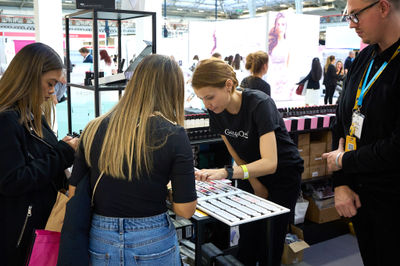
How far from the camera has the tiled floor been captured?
3.29 meters

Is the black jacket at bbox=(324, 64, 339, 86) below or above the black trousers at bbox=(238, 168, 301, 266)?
above

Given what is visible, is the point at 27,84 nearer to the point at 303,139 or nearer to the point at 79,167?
the point at 79,167

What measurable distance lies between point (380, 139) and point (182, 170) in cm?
76

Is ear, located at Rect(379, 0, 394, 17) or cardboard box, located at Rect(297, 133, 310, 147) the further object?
cardboard box, located at Rect(297, 133, 310, 147)

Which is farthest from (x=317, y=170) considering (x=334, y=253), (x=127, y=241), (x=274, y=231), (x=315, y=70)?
(x=315, y=70)

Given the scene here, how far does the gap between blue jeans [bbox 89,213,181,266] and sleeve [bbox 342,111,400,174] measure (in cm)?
78

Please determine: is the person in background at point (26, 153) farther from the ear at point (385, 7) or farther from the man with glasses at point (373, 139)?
the ear at point (385, 7)

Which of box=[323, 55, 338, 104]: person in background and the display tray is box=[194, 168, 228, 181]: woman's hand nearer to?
the display tray

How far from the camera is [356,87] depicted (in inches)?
63.0

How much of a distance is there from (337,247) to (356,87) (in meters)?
2.43

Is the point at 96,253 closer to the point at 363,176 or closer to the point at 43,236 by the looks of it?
the point at 43,236

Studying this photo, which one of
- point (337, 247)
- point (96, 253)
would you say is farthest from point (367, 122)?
point (337, 247)

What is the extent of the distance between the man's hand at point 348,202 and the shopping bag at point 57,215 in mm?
1158

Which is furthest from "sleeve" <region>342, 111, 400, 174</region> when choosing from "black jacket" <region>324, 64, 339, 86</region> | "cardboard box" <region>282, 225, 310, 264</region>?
"black jacket" <region>324, 64, 339, 86</region>
